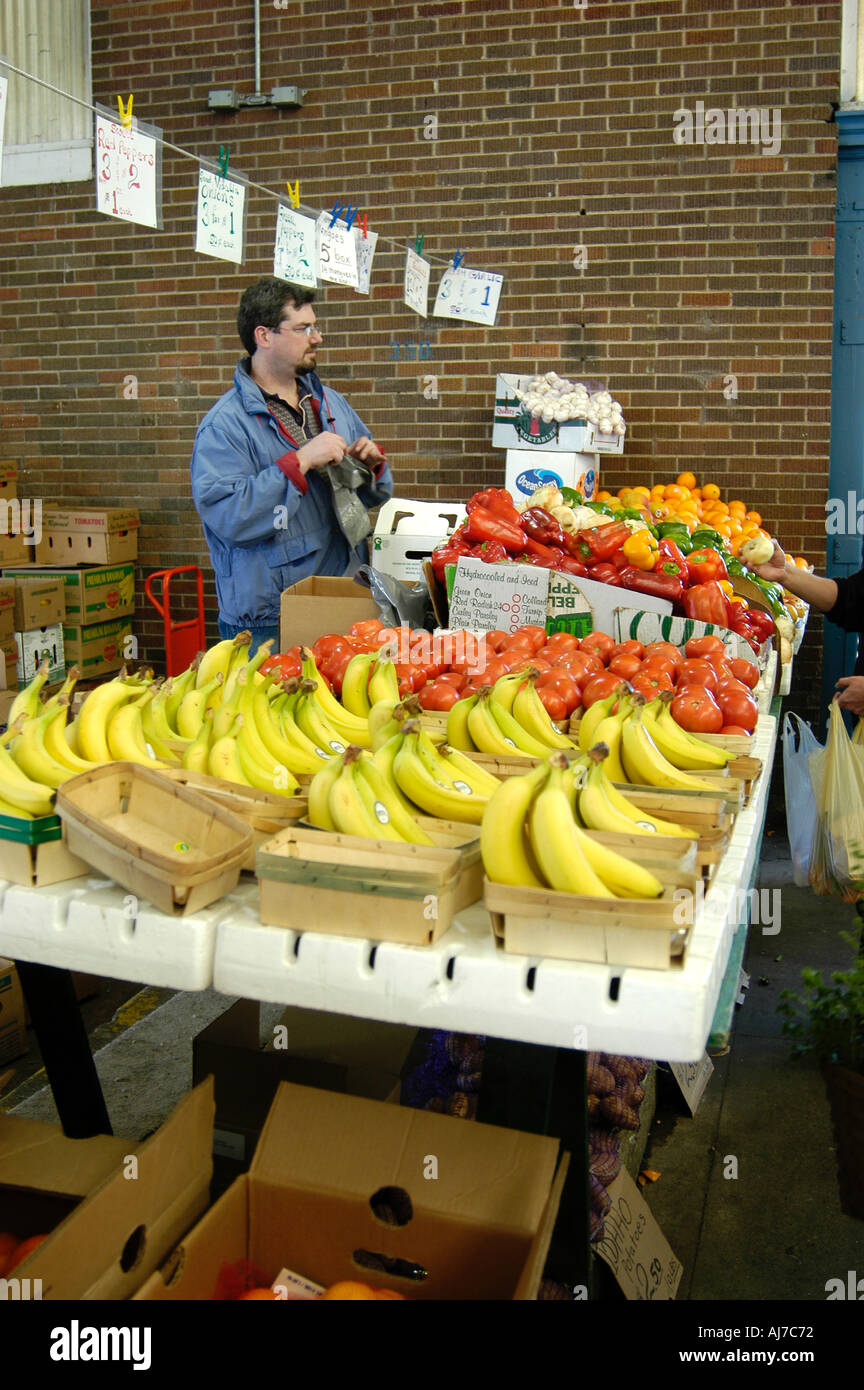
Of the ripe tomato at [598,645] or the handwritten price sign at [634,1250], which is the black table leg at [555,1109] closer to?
the handwritten price sign at [634,1250]

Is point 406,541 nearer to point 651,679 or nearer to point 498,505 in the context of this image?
point 498,505

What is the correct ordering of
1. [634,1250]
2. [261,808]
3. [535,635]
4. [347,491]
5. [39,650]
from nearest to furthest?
[261,808] → [634,1250] → [535,635] → [347,491] → [39,650]

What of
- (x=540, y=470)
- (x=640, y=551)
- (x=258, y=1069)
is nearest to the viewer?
(x=258, y=1069)

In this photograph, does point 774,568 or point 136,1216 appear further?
point 774,568

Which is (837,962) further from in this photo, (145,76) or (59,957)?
(145,76)

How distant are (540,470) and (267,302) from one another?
181 cm

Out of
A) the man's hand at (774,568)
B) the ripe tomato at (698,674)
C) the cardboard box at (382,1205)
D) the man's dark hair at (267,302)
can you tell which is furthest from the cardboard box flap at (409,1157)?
the man's dark hair at (267,302)

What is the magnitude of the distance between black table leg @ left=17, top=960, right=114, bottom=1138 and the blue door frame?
4898 mm

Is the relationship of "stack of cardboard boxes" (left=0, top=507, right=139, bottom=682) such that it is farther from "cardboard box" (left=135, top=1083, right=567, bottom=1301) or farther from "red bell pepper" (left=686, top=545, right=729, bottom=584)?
"cardboard box" (left=135, top=1083, right=567, bottom=1301)

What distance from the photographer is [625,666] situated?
8.93ft

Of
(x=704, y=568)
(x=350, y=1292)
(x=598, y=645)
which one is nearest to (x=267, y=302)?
(x=704, y=568)

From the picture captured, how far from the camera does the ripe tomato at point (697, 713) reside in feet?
7.86

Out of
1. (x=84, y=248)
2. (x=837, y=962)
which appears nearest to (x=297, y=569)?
(x=837, y=962)

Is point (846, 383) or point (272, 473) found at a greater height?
point (846, 383)
